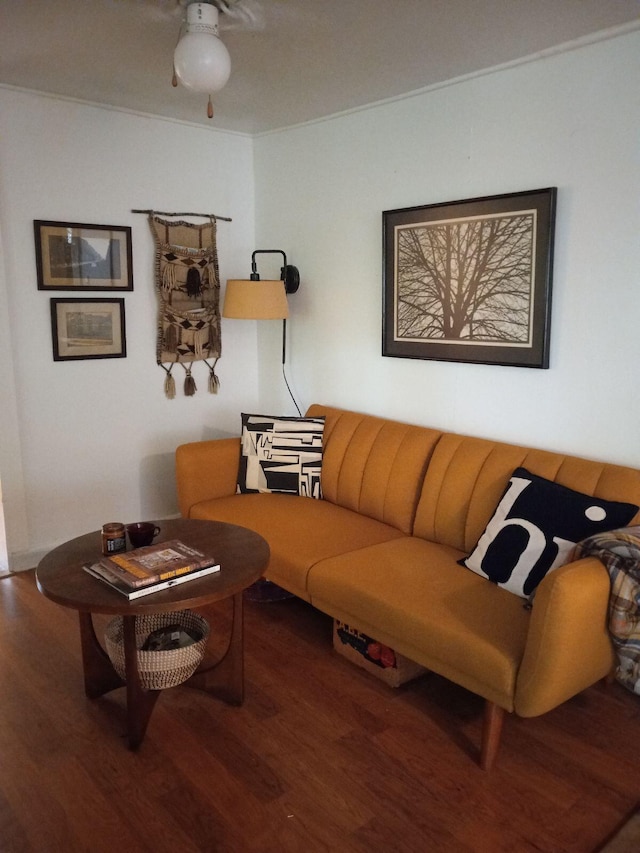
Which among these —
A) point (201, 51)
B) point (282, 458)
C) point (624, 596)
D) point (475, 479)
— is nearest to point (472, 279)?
point (475, 479)

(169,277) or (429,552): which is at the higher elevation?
(169,277)

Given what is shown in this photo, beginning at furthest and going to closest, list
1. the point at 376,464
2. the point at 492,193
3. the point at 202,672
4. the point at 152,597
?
1. the point at 376,464
2. the point at 492,193
3. the point at 202,672
4. the point at 152,597

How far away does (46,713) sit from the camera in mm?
2258

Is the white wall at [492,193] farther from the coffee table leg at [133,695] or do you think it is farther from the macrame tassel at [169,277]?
Answer: the coffee table leg at [133,695]

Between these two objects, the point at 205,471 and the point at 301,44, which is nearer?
the point at 301,44

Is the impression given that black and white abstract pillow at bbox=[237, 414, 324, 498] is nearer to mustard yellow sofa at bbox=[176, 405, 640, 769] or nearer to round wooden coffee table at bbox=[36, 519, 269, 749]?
mustard yellow sofa at bbox=[176, 405, 640, 769]

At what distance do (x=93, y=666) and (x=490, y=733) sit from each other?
1.35 m

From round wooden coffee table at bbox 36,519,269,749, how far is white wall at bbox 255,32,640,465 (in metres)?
1.26

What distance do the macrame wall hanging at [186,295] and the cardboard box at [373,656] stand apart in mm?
1880

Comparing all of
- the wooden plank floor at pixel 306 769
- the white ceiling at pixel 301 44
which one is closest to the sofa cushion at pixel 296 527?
the wooden plank floor at pixel 306 769

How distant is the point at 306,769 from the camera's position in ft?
6.54

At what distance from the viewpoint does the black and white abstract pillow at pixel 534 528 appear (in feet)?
7.13

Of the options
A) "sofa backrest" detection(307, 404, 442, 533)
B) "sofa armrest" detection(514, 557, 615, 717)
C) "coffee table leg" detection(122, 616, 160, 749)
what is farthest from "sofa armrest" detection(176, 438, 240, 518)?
"sofa armrest" detection(514, 557, 615, 717)

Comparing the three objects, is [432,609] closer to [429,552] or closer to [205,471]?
[429,552]
